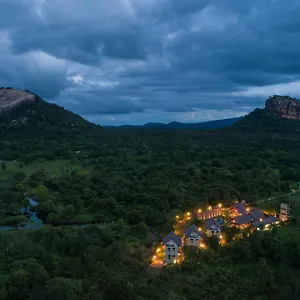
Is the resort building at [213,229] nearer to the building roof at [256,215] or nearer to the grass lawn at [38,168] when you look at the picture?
the building roof at [256,215]

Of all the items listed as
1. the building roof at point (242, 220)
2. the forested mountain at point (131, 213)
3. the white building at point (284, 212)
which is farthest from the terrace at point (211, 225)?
the forested mountain at point (131, 213)

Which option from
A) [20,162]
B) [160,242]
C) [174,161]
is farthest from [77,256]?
[20,162]

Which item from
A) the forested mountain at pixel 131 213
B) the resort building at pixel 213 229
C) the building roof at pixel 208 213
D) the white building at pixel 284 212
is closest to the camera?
the forested mountain at pixel 131 213

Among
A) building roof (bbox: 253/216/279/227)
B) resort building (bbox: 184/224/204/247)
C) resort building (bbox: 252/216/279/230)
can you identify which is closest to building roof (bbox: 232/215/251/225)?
resort building (bbox: 252/216/279/230)

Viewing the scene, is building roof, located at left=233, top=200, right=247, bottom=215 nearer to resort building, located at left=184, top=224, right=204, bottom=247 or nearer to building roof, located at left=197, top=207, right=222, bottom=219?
building roof, located at left=197, top=207, right=222, bottom=219

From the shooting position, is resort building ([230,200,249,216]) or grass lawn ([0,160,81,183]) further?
grass lawn ([0,160,81,183])

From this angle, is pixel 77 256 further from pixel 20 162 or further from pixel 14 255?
pixel 20 162
